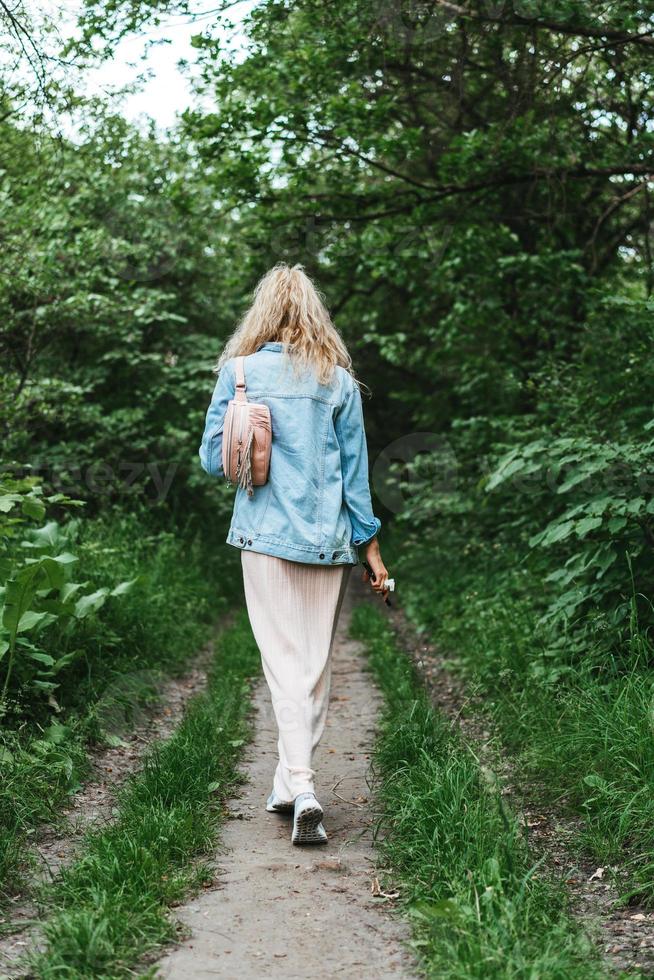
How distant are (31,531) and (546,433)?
3.63 m

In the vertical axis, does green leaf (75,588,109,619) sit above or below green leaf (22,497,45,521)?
below

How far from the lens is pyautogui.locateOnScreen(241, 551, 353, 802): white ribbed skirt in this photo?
3750mm

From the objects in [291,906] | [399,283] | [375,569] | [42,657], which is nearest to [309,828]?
[291,906]

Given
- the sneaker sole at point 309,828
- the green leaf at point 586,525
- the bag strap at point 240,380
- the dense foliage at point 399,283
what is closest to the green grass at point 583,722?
the dense foliage at point 399,283

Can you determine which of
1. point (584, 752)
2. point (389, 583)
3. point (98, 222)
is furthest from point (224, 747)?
point (98, 222)

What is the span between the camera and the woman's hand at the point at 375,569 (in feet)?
12.6

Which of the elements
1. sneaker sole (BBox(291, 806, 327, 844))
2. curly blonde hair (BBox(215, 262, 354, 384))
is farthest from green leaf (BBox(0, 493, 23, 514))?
sneaker sole (BBox(291, 806, 327, 844))

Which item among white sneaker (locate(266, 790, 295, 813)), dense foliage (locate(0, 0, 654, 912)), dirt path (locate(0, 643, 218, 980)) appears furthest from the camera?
dense foliage (locate(0, 0, 654, 912))

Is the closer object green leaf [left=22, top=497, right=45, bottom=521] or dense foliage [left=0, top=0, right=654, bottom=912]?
green leaf [left=22, top=497, right=45, bottom=521]

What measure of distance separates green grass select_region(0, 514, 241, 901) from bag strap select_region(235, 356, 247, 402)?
1825 millimetres

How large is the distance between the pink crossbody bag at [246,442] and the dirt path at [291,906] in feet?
4.69

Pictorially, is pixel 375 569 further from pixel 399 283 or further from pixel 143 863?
pixel 399 283

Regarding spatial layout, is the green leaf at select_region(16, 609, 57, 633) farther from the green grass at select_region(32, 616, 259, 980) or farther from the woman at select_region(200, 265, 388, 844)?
the woman at select_region(200, 265, 388, 844)

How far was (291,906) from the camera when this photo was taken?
309 centimetres
